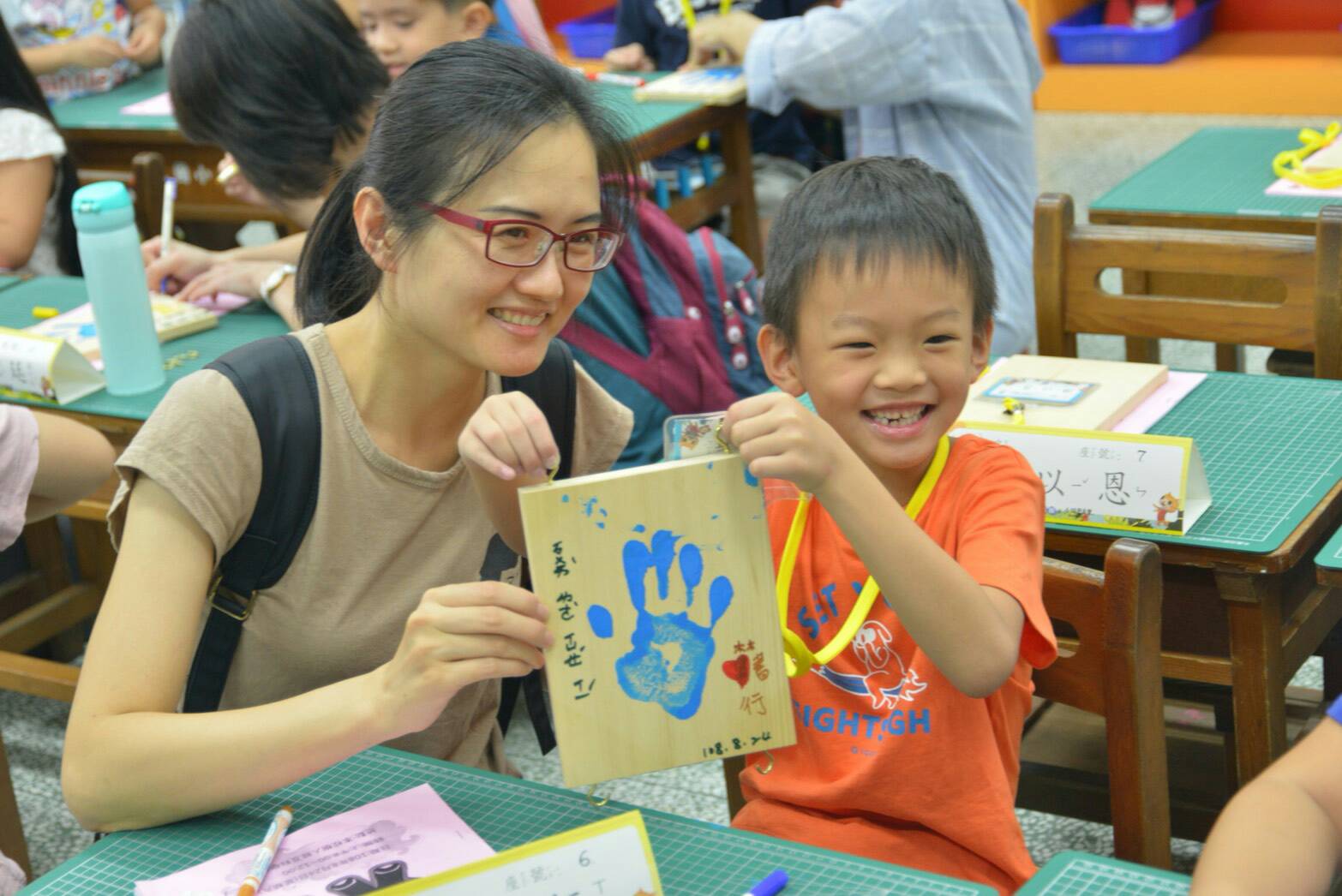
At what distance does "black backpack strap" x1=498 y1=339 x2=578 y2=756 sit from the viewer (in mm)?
1540

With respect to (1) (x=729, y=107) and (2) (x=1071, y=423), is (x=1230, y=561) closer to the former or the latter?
(2) (x=1071, y=423)

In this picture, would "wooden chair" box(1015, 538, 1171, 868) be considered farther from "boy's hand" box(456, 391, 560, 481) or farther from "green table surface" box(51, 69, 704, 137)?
"green table surface" box(51, 69, 704, 137)

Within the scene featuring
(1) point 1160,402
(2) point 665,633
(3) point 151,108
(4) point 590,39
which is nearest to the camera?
(2) point 665,633

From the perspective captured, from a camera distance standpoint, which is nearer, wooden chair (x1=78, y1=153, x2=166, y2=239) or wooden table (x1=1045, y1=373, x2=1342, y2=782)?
wooden table (x1=1045, y1=373, x2=1342, y2=782)

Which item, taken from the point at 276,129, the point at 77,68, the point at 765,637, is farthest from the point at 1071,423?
the point at 77,68

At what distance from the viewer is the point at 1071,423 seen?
1858mm

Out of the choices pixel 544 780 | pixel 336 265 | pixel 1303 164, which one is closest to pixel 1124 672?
pixel 336 265

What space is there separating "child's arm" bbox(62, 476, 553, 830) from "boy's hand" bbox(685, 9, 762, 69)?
2.81m

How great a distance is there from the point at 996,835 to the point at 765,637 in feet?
1.03

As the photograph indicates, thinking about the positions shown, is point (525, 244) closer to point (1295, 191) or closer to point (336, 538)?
point (336, 538)

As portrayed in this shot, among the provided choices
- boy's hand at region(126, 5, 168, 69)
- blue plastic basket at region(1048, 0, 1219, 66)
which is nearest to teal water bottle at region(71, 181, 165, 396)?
boy's hand at region(126, 5, 168, 69)

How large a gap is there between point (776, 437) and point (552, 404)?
0.50 meters

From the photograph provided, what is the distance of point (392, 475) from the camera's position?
1434 mm

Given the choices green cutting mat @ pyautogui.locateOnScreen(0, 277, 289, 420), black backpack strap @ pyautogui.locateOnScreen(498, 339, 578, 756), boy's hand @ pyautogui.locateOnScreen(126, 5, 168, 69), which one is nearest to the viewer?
black backpack strap @ pyautogui.locateOnScreen(498, 339, 578, 756)
